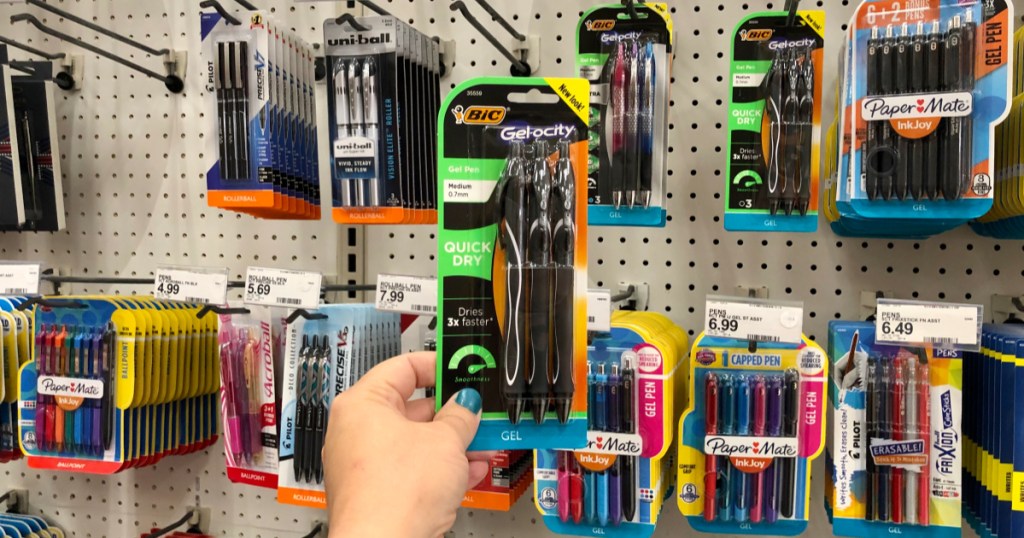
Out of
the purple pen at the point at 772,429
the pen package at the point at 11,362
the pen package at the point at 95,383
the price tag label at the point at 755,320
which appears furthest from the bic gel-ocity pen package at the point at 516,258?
the pen package at the point at 11,362

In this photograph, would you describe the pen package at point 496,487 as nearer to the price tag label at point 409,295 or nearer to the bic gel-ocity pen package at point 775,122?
the price tag label at point 409,295

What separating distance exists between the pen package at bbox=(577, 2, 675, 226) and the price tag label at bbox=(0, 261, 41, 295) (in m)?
1.21

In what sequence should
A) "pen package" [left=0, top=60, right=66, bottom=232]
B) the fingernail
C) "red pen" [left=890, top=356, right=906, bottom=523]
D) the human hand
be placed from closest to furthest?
the human hand < the fingernail < "red pen" [left=890, top=356, right=906, bottom=523] < "pen package" [left=0, top=60, right=66, bottom=232]

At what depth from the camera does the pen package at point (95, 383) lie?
4.75 ft

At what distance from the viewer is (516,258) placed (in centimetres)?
90

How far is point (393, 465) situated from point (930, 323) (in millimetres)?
859

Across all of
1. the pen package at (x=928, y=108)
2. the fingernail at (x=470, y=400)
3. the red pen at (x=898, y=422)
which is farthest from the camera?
the red pen at (x=898, y=422)

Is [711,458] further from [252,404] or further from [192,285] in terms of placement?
[192,285]

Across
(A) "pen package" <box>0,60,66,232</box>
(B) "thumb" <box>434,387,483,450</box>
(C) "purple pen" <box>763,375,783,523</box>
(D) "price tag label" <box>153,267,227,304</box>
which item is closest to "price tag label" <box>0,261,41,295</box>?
(A) "pen package" <box>0,60,66,232</box>

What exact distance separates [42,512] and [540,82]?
1976 mm

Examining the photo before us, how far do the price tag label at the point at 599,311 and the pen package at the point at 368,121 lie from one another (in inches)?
16.6

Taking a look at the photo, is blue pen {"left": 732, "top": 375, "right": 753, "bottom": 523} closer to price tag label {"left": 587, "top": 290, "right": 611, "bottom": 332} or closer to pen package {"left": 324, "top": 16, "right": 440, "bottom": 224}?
price tag label {"left": 587, "top": 290, "right": 611, "bottom": 332}

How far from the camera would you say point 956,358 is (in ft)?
3.63

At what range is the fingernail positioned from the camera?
0.89m
